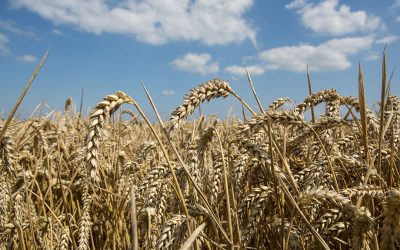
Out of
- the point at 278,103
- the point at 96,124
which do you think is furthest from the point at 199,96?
the point at 278,103

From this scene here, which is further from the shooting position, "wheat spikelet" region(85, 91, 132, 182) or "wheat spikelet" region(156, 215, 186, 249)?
"wheat spikelet" region(156, 215, 186, 249)

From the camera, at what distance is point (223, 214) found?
2168mm

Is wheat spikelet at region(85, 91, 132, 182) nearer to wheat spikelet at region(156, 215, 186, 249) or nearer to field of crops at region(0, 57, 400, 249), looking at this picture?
field of crops at region(0, 57, 400, 249)

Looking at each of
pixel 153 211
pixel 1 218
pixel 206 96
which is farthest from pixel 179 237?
pixel 1 218

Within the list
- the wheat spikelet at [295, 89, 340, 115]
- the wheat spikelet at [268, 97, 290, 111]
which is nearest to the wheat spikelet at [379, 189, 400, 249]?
the wheat spikelet at [295, 89, 340, 115]

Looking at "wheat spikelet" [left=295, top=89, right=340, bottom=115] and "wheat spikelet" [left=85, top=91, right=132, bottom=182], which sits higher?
"wheat spikelet" [left=295, top=89, right=340, bottom=115]

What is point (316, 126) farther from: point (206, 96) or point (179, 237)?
point (179, 237)

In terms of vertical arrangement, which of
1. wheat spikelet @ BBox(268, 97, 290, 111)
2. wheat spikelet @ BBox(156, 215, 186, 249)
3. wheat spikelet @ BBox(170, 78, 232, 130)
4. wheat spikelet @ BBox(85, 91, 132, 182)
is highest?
wheat spikelet @ BBox(268, 97, 290, 111)


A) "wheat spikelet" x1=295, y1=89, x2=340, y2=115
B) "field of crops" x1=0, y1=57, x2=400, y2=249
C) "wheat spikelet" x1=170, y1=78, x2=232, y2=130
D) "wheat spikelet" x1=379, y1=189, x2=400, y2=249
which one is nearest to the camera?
"wheat spikelet" x1=379, y1=189, x2=400, y2=249

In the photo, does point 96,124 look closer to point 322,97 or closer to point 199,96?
point 199,96

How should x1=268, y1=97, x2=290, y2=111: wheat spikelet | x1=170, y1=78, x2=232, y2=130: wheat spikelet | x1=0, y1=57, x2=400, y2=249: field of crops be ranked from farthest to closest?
x1=268, y1=97, x2=290, y2=111: wheat spikelet < x1=170, y1=78, x2=232, y2=130: wheat spikelet < x1=0, y1=57, x2=400, y2=249: field of crops

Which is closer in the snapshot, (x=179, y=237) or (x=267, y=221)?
(x=179, y=237)

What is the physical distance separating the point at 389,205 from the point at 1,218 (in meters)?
2.07

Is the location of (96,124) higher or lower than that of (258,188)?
higher
